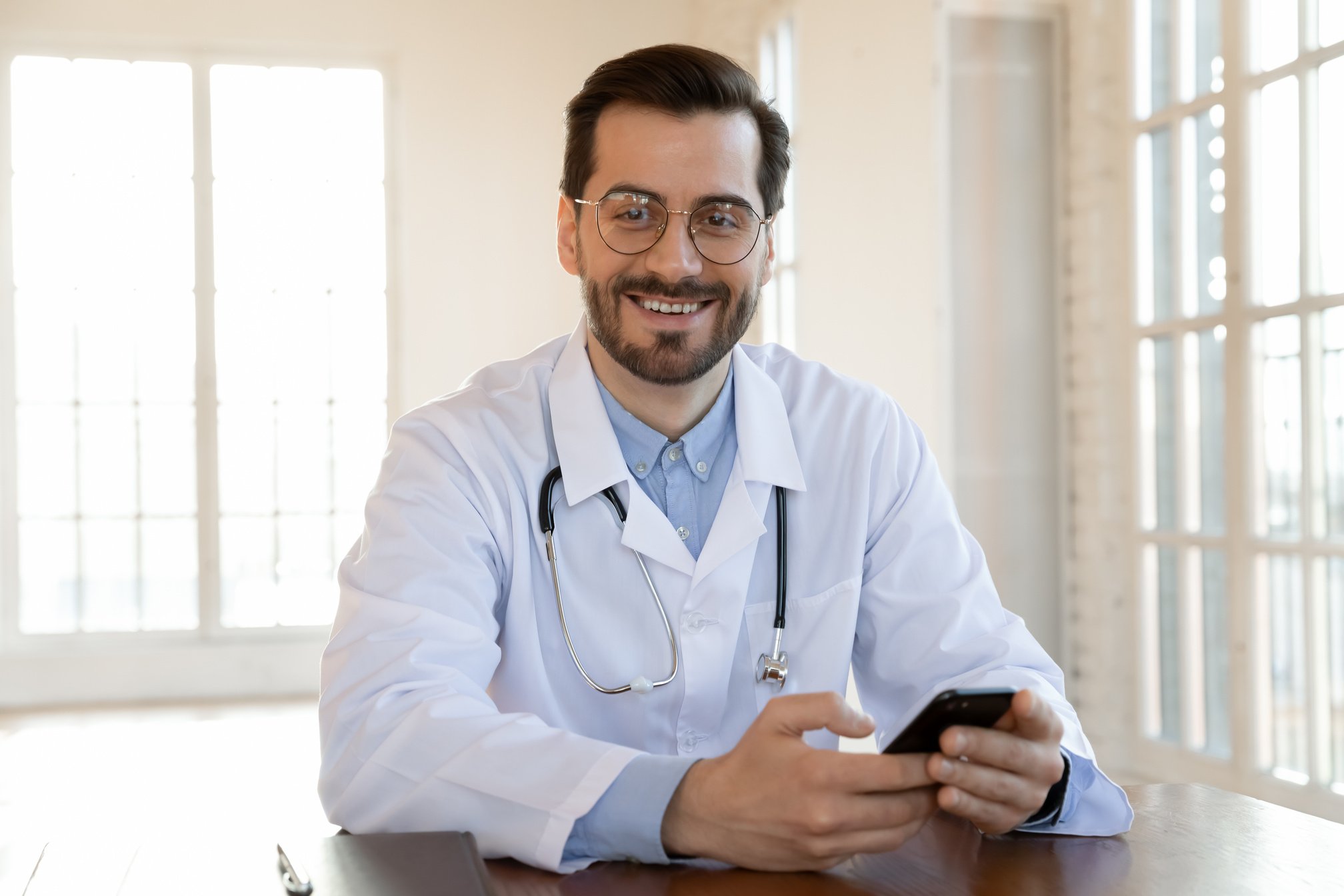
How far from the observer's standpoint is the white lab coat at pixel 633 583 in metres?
1.29

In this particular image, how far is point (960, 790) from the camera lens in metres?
1.04

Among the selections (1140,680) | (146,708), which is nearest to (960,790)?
(1140,680)

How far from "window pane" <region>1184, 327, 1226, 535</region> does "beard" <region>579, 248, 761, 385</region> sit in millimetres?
1970

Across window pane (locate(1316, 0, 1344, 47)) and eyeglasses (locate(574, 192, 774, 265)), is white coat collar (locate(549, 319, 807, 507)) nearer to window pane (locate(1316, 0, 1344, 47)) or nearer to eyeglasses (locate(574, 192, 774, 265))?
eyeglasses (locate(574, 192, 774, 265))

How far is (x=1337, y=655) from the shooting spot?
2.73 meters

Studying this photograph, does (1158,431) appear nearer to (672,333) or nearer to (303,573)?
(672,333)

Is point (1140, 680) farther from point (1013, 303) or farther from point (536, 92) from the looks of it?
point (536, 92)

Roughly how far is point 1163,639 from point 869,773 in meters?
2.70

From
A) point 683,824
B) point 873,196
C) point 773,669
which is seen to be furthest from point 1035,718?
point 873,196

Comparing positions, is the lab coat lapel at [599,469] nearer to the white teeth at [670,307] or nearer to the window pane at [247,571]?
the white teeth at [670,307]

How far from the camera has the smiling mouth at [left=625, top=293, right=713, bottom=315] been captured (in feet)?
5.21

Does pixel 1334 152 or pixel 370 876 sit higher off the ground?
pixel 1334 152

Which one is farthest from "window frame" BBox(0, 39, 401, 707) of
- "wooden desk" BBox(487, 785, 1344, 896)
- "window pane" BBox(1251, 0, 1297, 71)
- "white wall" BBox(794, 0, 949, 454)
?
"wooden desk" BBox(487, 785, 1344, 896)

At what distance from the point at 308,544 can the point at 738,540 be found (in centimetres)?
470
